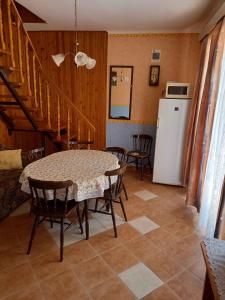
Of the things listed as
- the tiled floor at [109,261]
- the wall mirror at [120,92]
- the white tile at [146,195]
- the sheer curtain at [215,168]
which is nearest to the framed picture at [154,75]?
the wall mirror at [120,92]

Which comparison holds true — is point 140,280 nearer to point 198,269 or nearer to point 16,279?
point 198,269

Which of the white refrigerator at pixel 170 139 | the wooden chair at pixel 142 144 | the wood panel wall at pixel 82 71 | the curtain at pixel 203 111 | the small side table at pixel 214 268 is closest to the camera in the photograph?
the small side table at pixel 214 268

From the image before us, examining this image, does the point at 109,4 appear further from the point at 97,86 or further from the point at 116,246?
the point at 116,246

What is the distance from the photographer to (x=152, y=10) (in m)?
3.07

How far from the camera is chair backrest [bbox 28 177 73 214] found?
6.23ft

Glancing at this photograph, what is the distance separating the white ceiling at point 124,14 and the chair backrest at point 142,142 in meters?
2.00

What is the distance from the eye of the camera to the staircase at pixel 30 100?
3381 mm

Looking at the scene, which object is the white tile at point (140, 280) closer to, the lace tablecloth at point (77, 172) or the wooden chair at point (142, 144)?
the lace tablecloth at point (77, 172)

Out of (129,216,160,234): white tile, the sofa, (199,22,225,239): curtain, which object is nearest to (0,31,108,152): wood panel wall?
the sofa

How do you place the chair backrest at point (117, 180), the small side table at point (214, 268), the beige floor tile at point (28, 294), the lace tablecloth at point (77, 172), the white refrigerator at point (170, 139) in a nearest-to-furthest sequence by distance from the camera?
the small side table at point (214, 268)
the beige floor tile at point (28, 294)
the lace tablecloth at point (77, 172)
the chair backrest at point (117, 180)
the white refrigerator at point (170, 139)

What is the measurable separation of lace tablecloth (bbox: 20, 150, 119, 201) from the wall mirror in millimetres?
1857

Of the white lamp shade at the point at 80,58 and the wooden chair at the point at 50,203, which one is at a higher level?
the white lamp shade at the point at 80,58

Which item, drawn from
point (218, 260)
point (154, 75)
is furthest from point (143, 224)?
point (154, 75)

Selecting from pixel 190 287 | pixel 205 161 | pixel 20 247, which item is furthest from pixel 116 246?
pixel 205 161
